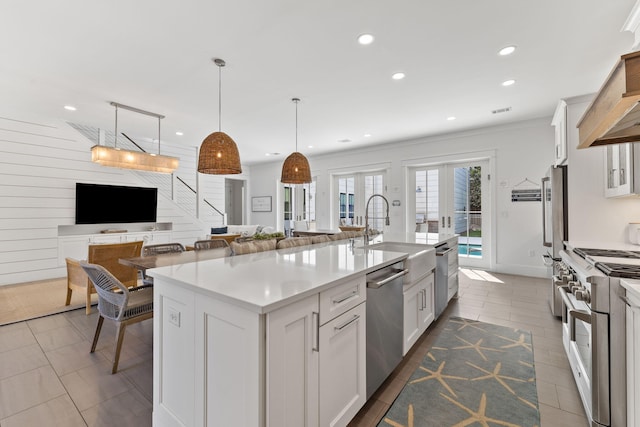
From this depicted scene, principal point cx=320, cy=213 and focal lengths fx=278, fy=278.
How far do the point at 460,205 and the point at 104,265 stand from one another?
593cm

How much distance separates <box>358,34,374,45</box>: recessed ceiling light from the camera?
98.8 inches

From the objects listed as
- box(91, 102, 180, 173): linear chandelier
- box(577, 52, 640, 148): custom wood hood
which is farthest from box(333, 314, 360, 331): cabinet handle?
box(91, 102, 180, 173): linear chandelier

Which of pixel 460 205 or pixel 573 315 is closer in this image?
pixel 573 315

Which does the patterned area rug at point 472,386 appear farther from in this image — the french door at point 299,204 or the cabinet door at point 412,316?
the french door at point 299,204

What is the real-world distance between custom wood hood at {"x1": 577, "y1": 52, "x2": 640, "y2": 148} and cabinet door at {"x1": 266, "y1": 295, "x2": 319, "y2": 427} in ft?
4.60

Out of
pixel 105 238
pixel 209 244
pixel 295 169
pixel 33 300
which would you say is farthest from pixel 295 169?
pixel 105 238

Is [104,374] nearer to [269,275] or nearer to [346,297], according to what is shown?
[269,275]

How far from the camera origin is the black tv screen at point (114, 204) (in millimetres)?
5219

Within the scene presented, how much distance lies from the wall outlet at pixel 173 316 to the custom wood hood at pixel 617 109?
2.05 metres

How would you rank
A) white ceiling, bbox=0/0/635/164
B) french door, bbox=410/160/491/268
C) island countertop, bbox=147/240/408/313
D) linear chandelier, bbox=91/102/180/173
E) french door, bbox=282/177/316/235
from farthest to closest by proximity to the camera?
1. french door, bbox=282/177/316/235
2. french door, bbox=410/160/491/268
3. linear chandelier, bbox=91/102/180/173
4. white ceiling, bbox=0/0/635/164
5. island countertop, bbox=147/240/408/313

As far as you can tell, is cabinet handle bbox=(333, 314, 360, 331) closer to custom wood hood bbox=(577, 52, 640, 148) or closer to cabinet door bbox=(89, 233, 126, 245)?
custom wood hood bbox=(577, 52, 640, 148)

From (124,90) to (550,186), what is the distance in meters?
5.35

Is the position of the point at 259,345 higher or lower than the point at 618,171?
lower

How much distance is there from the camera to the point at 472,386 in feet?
6.32
